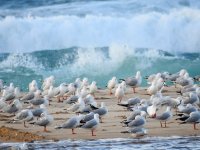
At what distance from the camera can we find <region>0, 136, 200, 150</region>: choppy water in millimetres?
15445

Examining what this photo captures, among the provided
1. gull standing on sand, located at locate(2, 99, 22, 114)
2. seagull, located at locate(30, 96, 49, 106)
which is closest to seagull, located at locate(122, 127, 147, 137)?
gull standing on sand, located at locate(2, 99, 22, 114)

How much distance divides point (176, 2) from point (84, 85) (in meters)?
15.0

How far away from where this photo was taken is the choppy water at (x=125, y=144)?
50.7 ft

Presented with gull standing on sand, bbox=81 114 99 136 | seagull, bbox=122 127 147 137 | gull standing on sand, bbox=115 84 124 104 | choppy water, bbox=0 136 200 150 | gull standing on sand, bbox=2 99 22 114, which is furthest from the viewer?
gull standing on sand, bbox=115 84 124 104

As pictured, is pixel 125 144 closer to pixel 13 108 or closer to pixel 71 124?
pixel 71 124

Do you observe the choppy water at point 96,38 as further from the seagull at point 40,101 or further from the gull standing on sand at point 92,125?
the gull standing on sand at point 92,125

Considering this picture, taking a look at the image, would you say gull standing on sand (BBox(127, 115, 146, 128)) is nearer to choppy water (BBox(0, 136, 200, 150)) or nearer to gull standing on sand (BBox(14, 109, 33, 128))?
choppy water (BBox(0, 136, 200, 150))

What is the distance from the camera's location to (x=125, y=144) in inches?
621

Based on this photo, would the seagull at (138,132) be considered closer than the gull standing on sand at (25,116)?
Yes

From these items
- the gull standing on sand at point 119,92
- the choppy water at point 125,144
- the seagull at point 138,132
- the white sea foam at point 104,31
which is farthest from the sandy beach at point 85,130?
the white sea foam at point 104,31

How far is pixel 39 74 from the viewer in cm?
2795

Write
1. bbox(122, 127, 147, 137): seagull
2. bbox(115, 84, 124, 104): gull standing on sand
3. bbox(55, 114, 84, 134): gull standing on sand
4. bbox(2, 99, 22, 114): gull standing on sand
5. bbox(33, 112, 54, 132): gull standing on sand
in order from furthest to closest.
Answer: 1. bbox(115, 84, 124, 104): gull standing on sand
2. bbox(2, 99, 22, 114): gull standing on sand
3. bbox(33, 112, 54, 132): gull standing on sand
4. bbox(55, 114, 84, 134): gull standing on sand
5. bbox(122, 127, 147, 137): seagull

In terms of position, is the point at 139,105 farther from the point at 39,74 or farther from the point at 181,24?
the point at 181,24

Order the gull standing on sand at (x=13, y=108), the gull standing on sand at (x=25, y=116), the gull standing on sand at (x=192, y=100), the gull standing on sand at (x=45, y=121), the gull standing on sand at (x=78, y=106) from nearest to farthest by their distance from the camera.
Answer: the gull standing on sand at (x=45, y=121) → the gull standing on sand at (x=25, y=116) → the gull standing on sand at (x=78, y=106) → the gull standing on sand at (x=13, y=108) → the gull standing on sand at (x=192, y=100)
